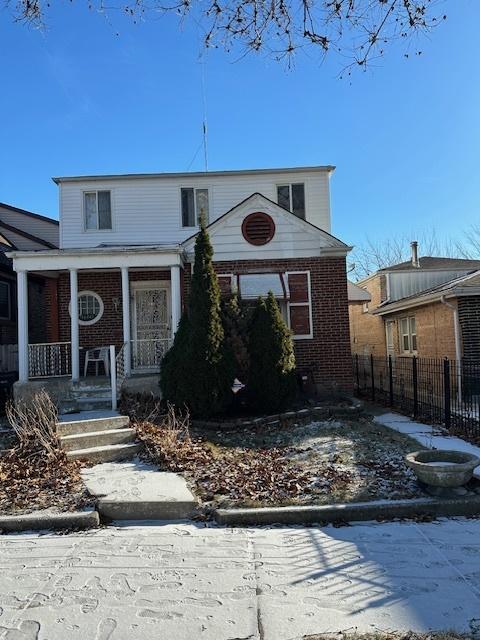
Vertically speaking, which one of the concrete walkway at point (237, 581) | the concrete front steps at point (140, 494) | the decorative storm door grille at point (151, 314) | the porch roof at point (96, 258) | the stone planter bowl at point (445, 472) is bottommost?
the concrete walkway at point (237, 581)

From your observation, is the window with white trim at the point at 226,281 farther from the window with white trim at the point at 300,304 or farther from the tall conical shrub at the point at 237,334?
the tall conical shrub at the point at 237,334

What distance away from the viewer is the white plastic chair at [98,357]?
13.0 m

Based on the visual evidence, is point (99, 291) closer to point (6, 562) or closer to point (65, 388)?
point (65, 388)

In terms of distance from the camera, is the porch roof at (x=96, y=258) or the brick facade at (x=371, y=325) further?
the brick facade at (x=371, y=325)

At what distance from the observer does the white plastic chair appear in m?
13.0

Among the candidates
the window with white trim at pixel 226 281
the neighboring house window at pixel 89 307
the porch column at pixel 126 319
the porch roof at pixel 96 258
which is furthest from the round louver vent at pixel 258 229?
the neighboring house window at pixel 89 307

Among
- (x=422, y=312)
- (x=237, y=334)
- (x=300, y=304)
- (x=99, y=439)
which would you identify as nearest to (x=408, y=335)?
(x=422, y=312)

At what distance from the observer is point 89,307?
13.9 metres

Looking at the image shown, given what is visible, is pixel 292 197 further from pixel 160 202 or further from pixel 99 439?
pixel 99 439

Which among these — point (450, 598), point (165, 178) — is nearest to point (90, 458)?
point (450, 598)

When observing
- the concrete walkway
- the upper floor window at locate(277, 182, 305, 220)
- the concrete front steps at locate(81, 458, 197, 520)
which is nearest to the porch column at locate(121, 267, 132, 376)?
the concrete front steps at locate(81, 458, 197, 520)

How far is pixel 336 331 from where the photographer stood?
13.1 m

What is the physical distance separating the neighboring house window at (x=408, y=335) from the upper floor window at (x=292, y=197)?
5.39m

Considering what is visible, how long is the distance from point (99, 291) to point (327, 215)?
22.0ft
